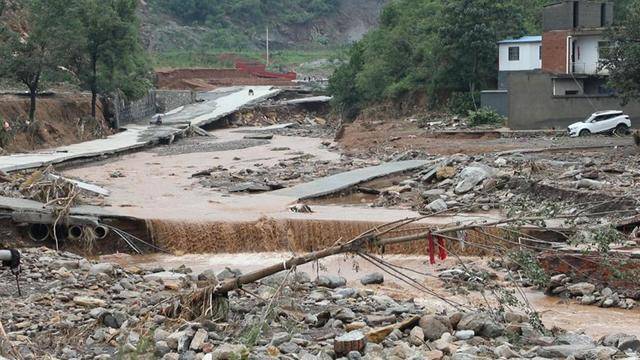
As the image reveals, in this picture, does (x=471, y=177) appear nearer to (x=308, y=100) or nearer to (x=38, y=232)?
(x=38, y=232)

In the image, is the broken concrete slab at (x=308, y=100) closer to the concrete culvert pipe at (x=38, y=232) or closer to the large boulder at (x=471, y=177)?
the large boulder at (x=471, y=177)

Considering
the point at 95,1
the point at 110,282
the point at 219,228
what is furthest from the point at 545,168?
the point at 95,1

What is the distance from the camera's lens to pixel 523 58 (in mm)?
50562

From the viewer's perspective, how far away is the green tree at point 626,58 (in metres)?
30.5

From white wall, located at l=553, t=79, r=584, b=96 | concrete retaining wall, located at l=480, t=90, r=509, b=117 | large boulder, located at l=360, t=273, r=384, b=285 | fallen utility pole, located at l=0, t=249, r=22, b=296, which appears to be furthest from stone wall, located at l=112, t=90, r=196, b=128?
fallen utility pole, located at l=0, t=249, r=22, b=296

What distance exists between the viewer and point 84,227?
21531 mm

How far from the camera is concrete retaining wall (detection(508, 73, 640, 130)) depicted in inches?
1695

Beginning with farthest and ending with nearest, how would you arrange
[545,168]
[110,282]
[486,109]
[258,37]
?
[258,37] → [486,109] → [545,168] → [110,282]

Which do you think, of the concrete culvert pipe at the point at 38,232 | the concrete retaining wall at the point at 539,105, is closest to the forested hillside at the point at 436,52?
the concrete retaining wall at the point at 539,105

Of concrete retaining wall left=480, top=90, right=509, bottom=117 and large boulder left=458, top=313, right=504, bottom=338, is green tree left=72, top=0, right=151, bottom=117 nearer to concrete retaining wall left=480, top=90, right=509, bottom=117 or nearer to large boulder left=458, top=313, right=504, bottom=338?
concrete retaining wall left=480, top=90, right=509, bottom=117

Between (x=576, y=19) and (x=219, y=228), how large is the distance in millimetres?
30873

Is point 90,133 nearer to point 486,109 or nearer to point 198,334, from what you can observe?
point 486,109

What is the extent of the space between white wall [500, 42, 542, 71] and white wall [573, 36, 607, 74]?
299cm

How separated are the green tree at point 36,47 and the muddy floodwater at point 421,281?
75.2 ft
